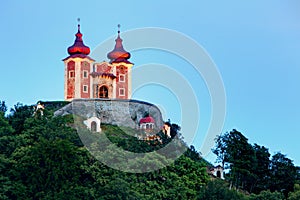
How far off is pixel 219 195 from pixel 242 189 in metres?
10.2

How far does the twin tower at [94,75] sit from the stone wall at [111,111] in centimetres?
220

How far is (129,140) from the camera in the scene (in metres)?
52.4

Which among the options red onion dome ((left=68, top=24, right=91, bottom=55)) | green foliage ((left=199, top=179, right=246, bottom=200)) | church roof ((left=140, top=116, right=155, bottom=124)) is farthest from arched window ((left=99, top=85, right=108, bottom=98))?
green foliage ((left=199, top=179, right=246, bottom=200))

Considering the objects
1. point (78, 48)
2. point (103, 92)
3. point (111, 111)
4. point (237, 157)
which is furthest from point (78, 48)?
point (237, 157)

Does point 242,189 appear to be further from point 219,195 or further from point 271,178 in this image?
point 219,195

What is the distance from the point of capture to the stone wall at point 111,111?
60975 millimetres

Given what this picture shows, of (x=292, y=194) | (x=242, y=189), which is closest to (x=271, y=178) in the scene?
(x=242, y=189)

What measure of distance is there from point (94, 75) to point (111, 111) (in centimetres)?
417

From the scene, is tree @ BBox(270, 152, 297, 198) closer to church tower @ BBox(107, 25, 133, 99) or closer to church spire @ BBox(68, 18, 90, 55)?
church tower @ BBox(107, 25, 133, 99)

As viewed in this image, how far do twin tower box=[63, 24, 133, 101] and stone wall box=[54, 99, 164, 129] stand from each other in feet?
7.21

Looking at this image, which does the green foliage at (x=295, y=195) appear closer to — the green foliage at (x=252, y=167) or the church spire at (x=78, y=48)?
the green foliage at (x=252, y=167)

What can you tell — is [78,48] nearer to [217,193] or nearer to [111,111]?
[111,111]

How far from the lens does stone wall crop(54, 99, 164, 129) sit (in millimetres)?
60975

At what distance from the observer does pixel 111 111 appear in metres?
61.7
